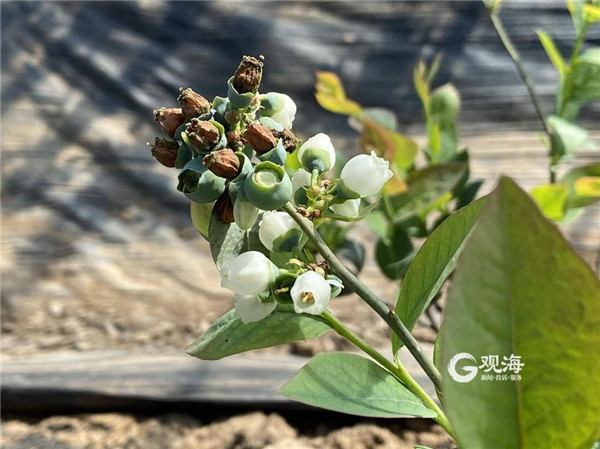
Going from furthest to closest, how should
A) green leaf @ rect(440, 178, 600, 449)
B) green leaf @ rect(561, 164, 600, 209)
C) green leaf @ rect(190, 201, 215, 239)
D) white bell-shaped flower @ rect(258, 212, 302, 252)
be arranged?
green leaf @ rect(561, 164, 600, 209), green leaf @ rect(190, 201, 215, 239), white bell-shaped flower @ rect(258, 212, 302, 252), green leaf @ rect(440, 178, 600, 449)

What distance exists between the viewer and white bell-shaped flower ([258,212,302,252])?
41cm

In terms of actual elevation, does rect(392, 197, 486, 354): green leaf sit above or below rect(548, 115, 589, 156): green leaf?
below

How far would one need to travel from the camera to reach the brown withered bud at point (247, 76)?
392 mm

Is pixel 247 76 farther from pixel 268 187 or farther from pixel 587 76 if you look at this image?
pixel 587 76

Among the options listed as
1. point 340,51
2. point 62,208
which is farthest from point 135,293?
point 340,51

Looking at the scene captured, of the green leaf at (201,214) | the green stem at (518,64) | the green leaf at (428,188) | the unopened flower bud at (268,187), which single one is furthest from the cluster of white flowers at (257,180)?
the green stem at (518,64)

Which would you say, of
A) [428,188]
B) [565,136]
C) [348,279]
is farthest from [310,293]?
[565,136]

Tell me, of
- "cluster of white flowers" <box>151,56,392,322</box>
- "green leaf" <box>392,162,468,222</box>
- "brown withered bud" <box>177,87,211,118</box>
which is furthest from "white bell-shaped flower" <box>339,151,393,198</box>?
"green leaf" <box>392,162,468,222</box>

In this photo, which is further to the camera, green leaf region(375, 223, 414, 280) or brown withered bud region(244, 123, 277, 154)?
green leaf region(375, 223, 414, 280)

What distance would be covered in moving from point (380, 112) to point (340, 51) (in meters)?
0.67

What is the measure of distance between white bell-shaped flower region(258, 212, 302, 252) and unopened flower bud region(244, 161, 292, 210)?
0.04 metres

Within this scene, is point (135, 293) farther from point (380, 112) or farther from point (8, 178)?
point (380, 112)

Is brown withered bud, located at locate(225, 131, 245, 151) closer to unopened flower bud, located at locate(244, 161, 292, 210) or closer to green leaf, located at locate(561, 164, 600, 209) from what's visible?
unopened flower bud, located at locate(244, 161, 292, 210)

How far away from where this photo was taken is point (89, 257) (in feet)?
4.64
